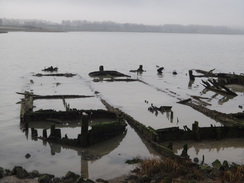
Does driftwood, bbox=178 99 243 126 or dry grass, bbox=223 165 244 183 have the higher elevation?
dry grass, bbox=223 165 244 183

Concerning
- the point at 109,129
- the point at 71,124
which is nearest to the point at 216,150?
the point at 109,129

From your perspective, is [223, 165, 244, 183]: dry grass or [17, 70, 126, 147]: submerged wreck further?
[17, 70, 126, 147]: submerged wreck

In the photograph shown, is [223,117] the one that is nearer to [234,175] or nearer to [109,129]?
[109,129]

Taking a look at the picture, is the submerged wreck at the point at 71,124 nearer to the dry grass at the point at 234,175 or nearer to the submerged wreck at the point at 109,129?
the submerged wreck at the point at 109,129

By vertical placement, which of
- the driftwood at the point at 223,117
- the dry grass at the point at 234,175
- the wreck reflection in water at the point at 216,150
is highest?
the dry grass at the point at 234,175

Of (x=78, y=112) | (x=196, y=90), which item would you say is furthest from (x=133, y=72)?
(x=78, y=112)

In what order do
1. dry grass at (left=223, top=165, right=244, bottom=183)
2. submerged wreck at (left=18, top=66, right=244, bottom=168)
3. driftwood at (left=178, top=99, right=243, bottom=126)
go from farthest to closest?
1. driftwood at (left=178, top=99, right=243, bottom=126)
2. submerged wreck at (left=18, top=66, right=244, bottom=168)
3. dry grass at (left=223, top=165, right=244, bottom=183)

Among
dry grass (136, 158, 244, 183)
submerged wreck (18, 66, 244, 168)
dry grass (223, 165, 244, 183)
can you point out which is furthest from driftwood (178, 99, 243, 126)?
dry grass (136, 158, 244, 183)

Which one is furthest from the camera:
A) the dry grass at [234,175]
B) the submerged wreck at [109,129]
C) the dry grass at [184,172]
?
the submerged wreck at [109,129]

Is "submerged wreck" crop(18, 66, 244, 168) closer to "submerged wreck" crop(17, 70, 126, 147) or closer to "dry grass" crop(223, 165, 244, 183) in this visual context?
"submerged wreck" crop(17, 70, 126, 147)

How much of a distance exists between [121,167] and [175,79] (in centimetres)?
3274

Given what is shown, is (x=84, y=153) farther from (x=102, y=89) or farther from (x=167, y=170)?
(x=102, y=89)

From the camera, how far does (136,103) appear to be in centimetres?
2841

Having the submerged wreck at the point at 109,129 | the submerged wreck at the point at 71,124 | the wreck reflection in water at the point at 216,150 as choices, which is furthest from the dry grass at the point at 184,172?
the submerged wreck at the point at 71,124
